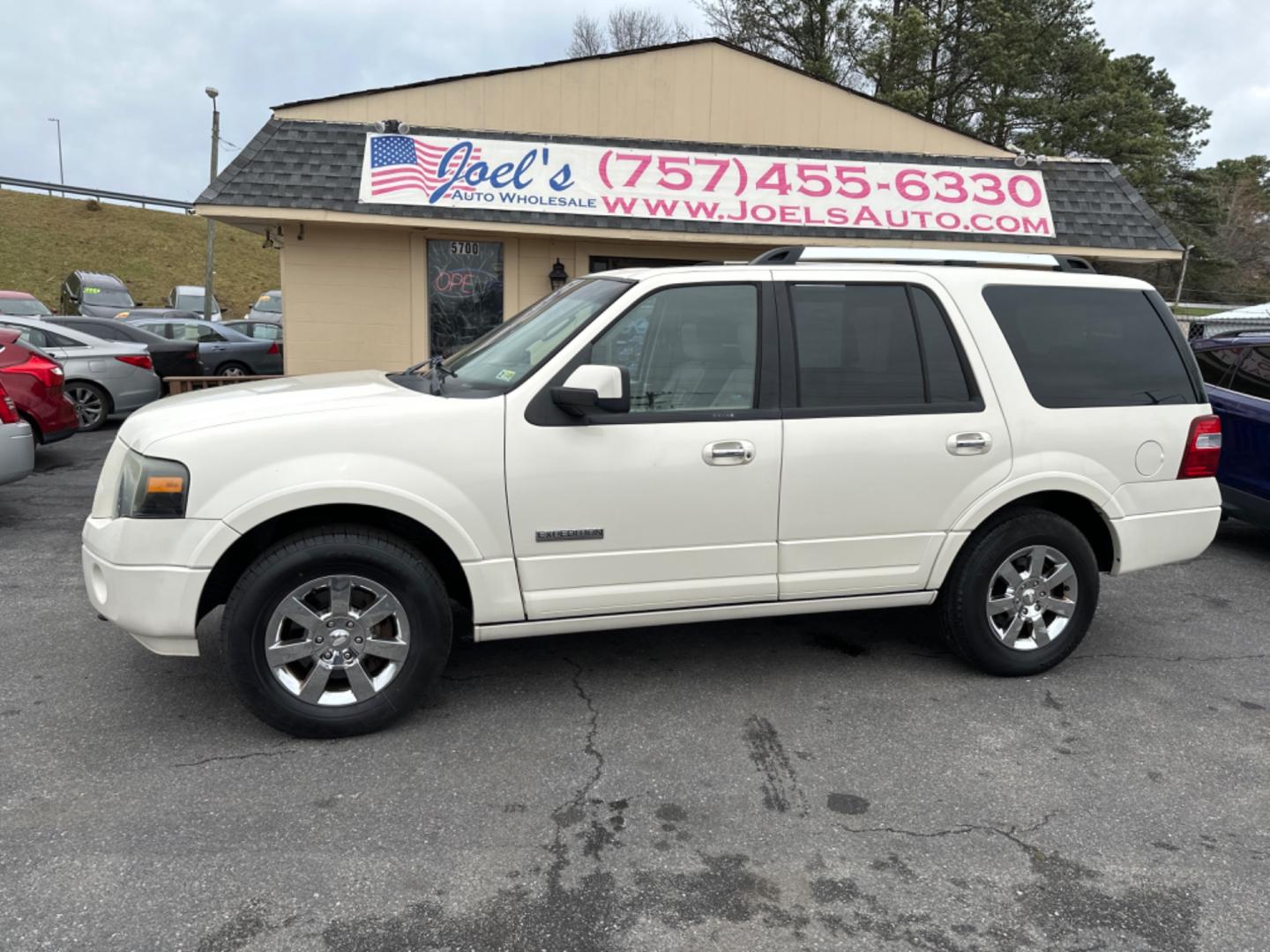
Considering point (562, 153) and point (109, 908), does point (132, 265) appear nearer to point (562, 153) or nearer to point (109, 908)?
point (562, 153)

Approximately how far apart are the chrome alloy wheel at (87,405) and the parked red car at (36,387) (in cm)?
311

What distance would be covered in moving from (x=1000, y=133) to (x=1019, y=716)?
3048 cm

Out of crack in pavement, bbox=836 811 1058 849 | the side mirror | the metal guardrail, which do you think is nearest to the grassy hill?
the metal guardrail

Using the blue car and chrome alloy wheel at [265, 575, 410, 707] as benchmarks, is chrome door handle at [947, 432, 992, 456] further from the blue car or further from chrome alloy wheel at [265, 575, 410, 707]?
the blue car

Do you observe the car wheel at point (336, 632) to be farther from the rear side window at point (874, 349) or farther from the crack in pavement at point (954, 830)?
the rear side window at point (874, 349)

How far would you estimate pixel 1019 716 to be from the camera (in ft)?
13.1

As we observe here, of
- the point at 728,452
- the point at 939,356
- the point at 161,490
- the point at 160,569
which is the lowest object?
the point at 160,569

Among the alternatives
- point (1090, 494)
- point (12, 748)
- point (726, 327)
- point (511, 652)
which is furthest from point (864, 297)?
point (12, 748)

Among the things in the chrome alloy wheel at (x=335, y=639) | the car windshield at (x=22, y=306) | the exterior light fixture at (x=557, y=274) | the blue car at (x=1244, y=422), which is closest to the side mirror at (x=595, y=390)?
the chrome alloy wheel at (x=335, y=639)

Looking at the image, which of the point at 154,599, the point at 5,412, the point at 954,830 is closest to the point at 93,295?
the point at 5,412

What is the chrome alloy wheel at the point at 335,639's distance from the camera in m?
3.48

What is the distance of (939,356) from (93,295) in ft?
94.4

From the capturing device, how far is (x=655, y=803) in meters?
3.23

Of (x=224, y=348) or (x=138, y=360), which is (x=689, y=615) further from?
(x=224, y=348)
